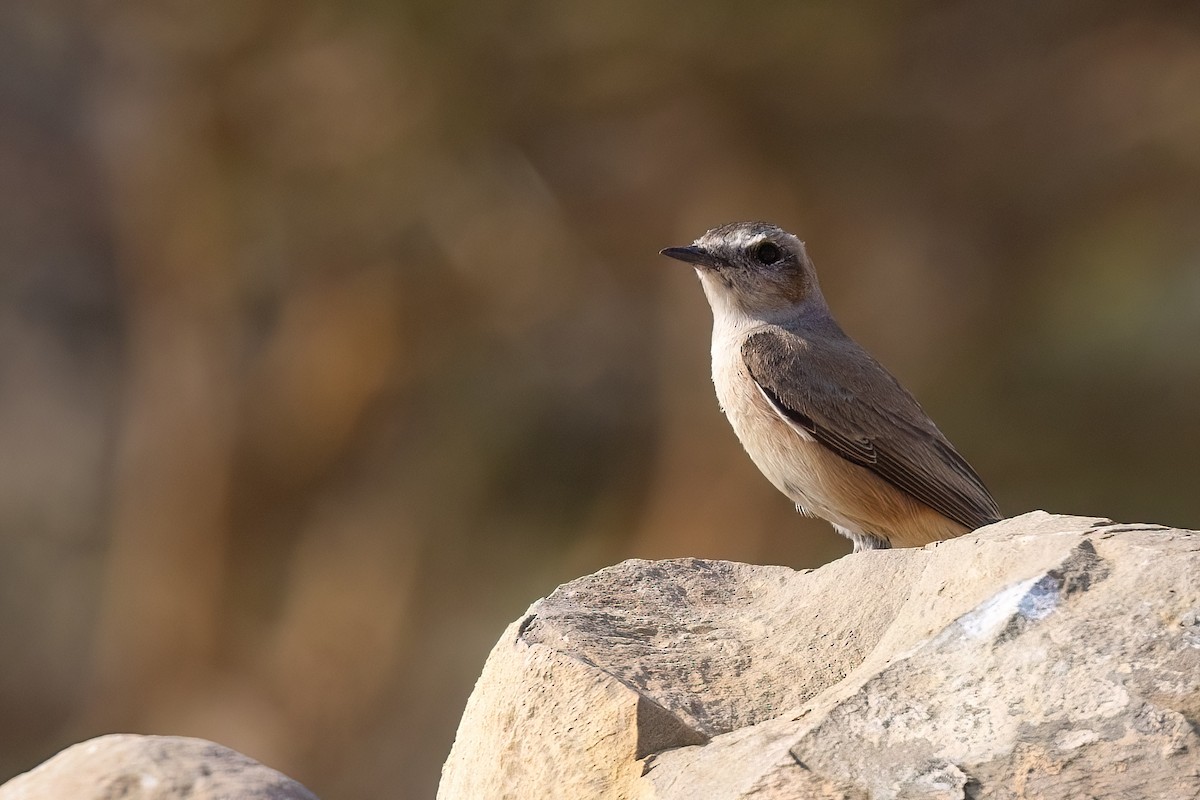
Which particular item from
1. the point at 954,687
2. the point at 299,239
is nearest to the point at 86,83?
the point at 299,239

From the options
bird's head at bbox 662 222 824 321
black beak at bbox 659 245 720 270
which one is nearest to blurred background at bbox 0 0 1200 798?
bird's head at bbox 662 222 824 321

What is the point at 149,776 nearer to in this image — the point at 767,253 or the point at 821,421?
the point at 821,421

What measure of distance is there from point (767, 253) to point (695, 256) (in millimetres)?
379

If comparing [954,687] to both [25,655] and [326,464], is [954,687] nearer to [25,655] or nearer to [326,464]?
[326,464]

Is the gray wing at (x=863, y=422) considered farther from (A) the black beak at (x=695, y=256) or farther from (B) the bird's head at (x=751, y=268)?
(A) the black beak at (x=695, y=256)

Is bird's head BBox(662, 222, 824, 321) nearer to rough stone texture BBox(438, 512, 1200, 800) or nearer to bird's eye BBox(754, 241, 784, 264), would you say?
bird's eye BBox(754, 241, 784, 264)

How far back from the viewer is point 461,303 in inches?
491

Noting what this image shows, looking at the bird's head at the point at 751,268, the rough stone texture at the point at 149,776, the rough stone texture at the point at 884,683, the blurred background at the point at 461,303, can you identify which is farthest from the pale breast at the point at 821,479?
the blurred background at the point at 461,303

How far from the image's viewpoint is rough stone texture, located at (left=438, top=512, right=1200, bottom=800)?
303cm

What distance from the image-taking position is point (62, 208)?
1316 centimetres

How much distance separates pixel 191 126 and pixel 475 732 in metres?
9.84

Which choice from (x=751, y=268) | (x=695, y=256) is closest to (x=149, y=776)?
(x=695, y=256)

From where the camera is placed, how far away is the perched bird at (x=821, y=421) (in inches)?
243

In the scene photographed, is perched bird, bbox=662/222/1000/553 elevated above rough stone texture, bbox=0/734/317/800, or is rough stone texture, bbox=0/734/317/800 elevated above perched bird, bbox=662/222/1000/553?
perched bird, bbox=662/222/1000/553
